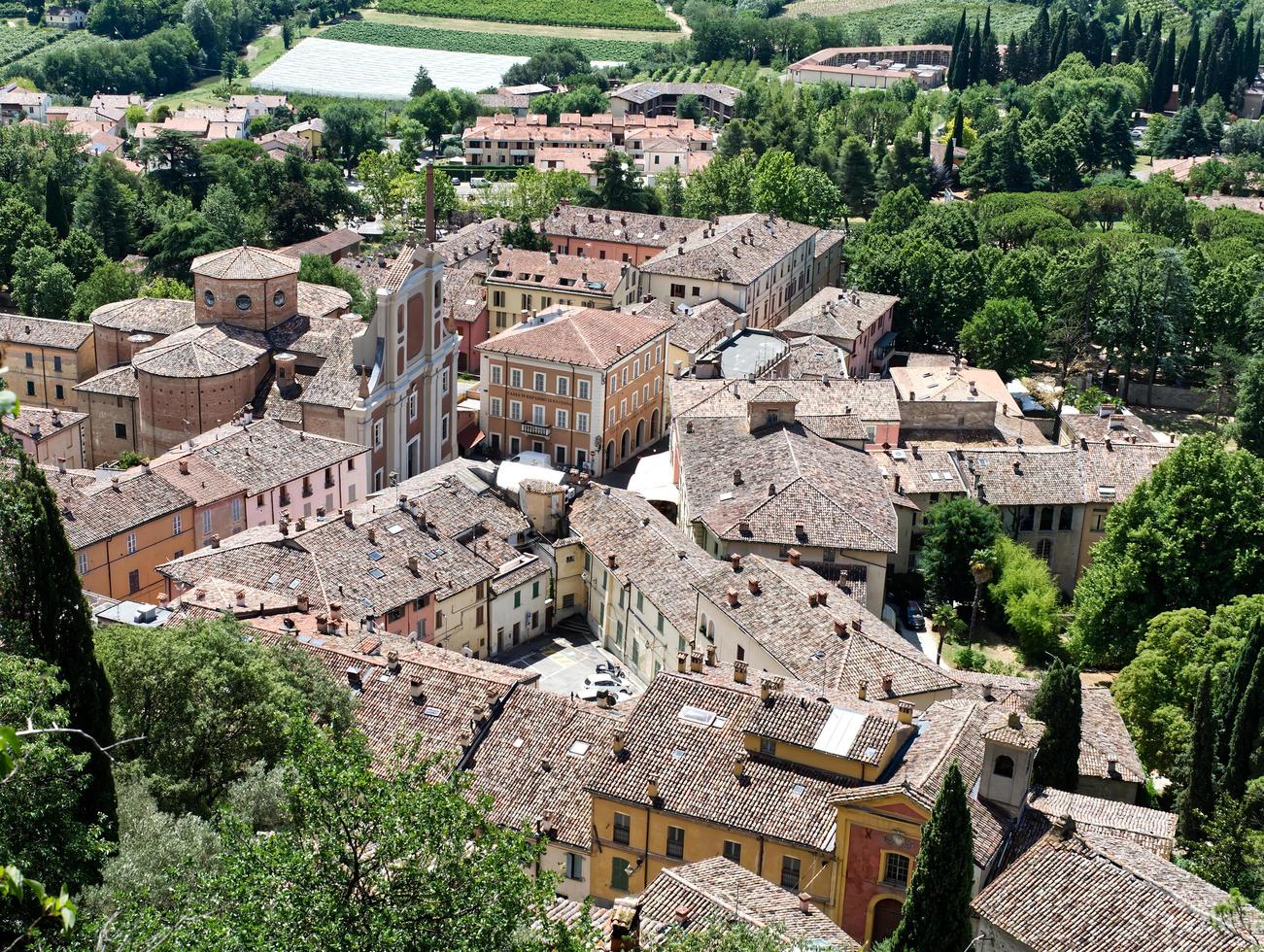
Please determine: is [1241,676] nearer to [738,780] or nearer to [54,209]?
[738,780]

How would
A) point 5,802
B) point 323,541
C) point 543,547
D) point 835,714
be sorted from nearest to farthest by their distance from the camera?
point 5,802 < point 835,714 < point 323,541 < point 543,547

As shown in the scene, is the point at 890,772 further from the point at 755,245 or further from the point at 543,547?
the point at 755,245

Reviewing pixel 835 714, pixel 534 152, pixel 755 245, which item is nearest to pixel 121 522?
pixel 835 714

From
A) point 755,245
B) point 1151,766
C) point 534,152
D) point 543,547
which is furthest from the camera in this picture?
point 534,152

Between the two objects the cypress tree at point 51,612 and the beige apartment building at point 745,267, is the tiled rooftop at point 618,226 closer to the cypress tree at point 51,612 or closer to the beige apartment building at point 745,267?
the beige apartment building at point 745,267

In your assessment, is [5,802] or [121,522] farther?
[121,522]

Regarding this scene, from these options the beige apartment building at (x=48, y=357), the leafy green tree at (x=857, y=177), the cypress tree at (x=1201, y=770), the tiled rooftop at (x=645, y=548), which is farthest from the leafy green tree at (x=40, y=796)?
the leafy green tree at (x=857, y=177)
